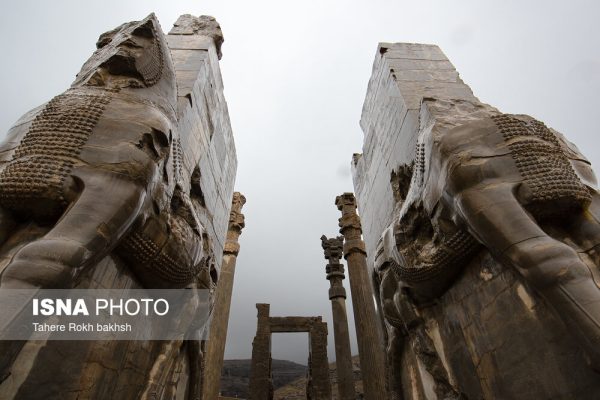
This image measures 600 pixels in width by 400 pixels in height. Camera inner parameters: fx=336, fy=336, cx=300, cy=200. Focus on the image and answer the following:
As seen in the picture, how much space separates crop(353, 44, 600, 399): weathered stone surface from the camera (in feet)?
6.71

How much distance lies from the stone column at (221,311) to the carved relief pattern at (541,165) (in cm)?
653

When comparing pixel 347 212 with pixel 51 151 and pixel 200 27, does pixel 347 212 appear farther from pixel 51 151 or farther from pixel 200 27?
pixel 51 151

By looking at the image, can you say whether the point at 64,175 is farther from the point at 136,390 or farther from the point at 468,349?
the point at 468,349

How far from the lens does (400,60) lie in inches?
212

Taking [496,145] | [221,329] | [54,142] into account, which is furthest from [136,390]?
[221,329]

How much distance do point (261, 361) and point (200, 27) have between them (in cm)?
1304

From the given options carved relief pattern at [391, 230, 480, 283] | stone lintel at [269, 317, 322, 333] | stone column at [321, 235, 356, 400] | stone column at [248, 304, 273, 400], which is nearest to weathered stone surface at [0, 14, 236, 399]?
carved relief pattern at [391, 230, 480, 283]

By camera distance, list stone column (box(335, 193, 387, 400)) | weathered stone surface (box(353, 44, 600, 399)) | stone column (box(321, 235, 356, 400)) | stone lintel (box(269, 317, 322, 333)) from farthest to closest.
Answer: stone lintel (box(269, 317, 322, 333)) < stone column (box(321, 235, 356, 400)) < stone column (box(335, 193, 387, 400)) < weathered stone surface (box(353, 44, 600, 399))

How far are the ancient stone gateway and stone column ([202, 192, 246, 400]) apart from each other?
512 cm

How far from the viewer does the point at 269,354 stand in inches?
592

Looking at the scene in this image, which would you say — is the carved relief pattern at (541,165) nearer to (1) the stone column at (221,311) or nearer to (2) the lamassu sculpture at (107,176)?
(2) the lamassu sculpture at (107,176)

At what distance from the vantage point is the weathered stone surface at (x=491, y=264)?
2.04 m

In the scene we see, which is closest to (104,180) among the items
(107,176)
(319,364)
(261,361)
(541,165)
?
(107,176)

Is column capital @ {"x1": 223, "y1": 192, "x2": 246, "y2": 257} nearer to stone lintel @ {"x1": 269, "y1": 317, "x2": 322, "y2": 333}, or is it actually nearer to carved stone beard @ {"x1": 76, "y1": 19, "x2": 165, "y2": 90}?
stone lintel @ {"x1": 269, "y1": 317, "x2": 322, "y2": 333}
